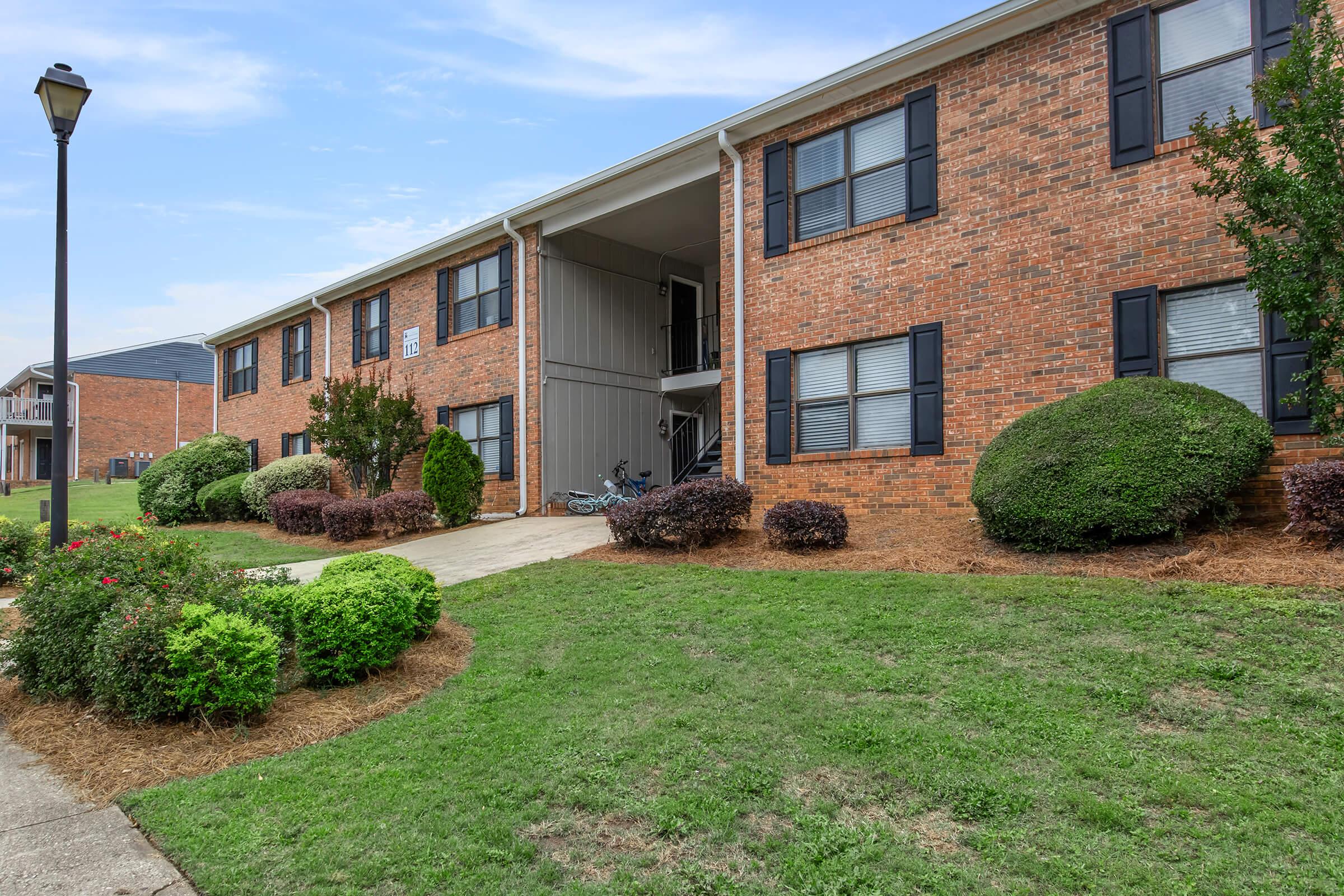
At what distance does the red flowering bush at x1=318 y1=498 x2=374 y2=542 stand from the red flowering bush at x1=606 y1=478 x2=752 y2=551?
578cm

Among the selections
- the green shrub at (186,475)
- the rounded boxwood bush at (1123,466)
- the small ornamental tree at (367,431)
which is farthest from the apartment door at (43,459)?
the rounded boxwood bush at (1123,466)

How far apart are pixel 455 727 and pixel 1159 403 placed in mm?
6289

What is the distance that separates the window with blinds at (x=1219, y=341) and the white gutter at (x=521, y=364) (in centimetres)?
1025

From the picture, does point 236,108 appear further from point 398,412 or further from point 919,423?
point 919,423

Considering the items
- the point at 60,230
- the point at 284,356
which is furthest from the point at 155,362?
the point at 60,230

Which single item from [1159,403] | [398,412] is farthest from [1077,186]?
[398,412]

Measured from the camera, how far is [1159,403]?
6.98 m

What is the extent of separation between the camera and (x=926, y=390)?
959cm

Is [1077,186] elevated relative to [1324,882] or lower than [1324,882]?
elevated

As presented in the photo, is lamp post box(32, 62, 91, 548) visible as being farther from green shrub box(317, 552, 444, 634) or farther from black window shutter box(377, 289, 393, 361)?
black window shutter box(377, 289, 393, 361)

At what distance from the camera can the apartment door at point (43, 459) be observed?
3969 cm

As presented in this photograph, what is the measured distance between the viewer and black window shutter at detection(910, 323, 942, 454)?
9.49 metres

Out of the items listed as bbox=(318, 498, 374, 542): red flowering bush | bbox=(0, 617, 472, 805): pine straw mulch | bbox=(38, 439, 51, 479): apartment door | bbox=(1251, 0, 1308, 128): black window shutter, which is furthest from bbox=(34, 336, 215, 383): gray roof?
bbox=(1251, 0, 1308, 128): black window shutter

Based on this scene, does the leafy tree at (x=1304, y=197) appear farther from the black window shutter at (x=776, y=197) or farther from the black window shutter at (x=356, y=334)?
the black window shutter at (x=356, y=334)
